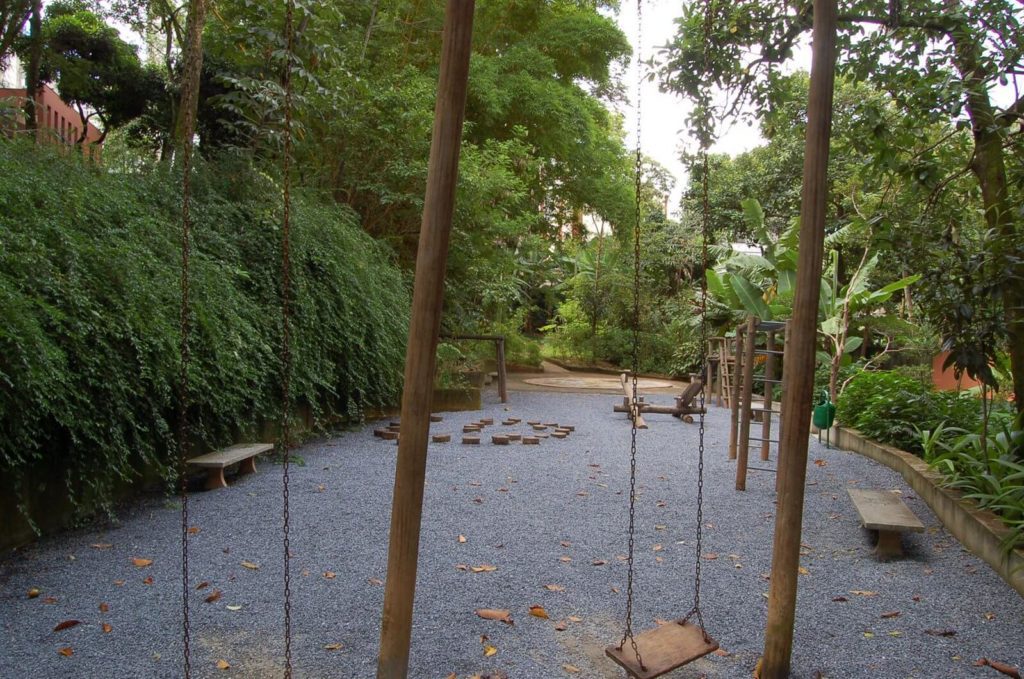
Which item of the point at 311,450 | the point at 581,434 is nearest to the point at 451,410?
the point at 581,434

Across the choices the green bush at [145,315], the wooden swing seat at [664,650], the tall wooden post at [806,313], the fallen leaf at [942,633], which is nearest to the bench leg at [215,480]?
the green bush at [145,315]

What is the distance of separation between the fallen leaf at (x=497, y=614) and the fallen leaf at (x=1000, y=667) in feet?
6.59

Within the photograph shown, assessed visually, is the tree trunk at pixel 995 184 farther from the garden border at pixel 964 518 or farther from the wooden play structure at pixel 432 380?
the wooden play structure at pixel 432 380

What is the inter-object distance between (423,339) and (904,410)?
7.05 metres

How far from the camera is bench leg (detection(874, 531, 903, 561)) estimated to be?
465 cm

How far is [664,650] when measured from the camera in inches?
115

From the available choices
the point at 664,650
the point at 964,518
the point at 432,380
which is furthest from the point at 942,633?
the point at 432,380

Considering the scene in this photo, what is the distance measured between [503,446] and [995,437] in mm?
4755

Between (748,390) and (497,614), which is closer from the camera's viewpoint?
(497,614)

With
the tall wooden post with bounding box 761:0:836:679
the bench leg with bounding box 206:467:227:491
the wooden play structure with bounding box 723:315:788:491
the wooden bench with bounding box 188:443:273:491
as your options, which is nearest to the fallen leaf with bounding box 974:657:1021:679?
the tall wooden post with bounding box 761:0:836:679

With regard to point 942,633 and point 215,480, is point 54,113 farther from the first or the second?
Result: point 942,633

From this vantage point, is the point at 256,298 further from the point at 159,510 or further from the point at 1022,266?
the point at 1022,266

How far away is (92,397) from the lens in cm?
438

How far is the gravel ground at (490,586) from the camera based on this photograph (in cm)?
312
